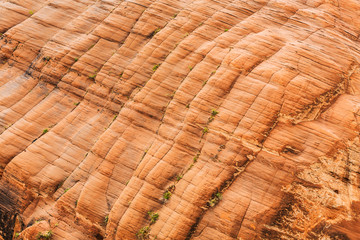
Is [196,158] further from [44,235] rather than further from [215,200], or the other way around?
[44,235]

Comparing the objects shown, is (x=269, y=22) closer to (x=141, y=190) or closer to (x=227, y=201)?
(x=227, y=201)

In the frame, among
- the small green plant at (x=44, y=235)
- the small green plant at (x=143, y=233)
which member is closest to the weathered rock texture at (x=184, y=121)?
the small green plant at (x=143, y=233)

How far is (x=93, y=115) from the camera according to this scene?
1416cm

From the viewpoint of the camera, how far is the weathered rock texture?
10.7 m

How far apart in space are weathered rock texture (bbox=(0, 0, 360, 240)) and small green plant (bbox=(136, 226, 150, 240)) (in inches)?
1.6

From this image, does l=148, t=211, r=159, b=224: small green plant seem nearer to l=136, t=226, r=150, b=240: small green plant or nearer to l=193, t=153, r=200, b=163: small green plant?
l=136, t=226, r=150, b=240: small green plant

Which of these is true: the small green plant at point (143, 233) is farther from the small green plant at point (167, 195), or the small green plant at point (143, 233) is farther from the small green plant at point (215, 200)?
the small green plant at point (215, 200)

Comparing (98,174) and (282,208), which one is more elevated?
(282,208)

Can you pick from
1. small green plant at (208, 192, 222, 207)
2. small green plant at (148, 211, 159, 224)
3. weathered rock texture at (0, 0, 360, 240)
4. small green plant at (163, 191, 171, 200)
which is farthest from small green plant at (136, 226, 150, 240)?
small green plant at (208, 192, 222, 207)

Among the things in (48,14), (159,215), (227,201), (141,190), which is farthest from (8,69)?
(227,201)

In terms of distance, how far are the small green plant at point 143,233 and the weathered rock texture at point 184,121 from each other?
0.13 ft

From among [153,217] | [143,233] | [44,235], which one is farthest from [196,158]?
[44,235]

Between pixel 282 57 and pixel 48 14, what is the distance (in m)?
14.6

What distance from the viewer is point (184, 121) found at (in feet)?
41.9
